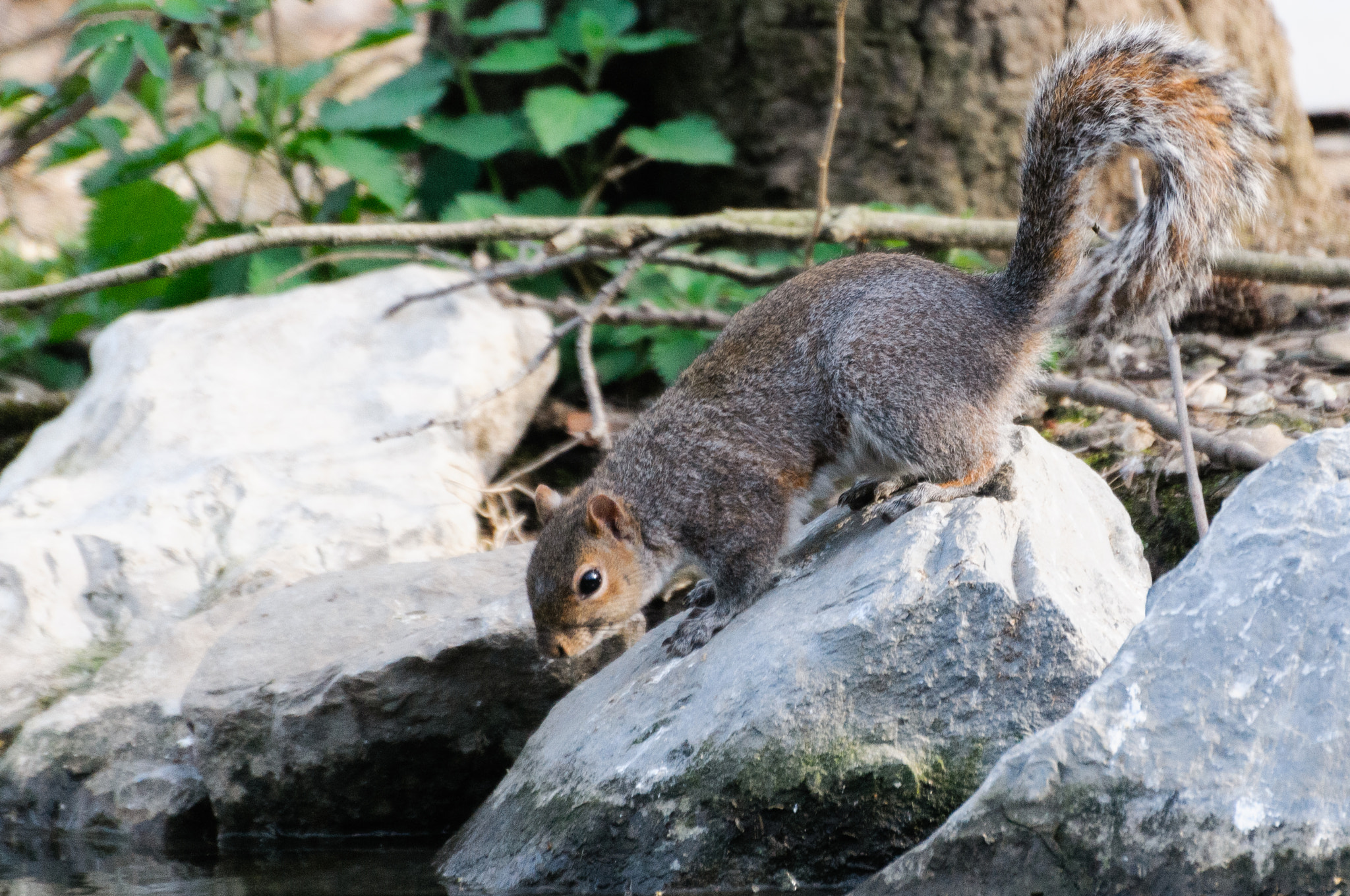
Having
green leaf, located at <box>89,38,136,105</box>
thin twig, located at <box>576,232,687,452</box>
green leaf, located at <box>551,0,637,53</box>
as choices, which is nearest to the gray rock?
thin twig, located at <box>576,232,687,452</box>

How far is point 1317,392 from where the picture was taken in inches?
174

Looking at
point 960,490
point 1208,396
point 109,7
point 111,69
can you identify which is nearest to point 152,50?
point 111,69

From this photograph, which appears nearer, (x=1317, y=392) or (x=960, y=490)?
(x=960, y=490)

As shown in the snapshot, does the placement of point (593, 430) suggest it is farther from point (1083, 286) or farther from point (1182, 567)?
point (1182, 567)

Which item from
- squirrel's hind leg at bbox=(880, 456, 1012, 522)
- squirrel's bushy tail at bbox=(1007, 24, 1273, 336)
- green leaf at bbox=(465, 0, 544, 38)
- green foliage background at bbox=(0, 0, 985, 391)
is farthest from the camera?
green leaf at bbox=(465, 0, 544, 38)

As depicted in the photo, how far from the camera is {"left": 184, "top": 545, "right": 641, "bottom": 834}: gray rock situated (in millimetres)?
3443

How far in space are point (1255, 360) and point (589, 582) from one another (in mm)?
3029

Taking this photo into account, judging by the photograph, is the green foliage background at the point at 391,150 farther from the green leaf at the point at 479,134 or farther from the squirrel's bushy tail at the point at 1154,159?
the squirrel's bushy tail at the point at 1154,159

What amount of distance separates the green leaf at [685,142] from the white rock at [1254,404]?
2.34m

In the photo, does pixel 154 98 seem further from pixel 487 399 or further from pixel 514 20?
pixel 487 399

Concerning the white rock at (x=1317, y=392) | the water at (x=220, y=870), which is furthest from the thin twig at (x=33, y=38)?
the white rock at (x=1317, y=392)

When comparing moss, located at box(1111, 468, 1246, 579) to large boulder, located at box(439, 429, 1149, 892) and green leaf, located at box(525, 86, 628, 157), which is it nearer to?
large boulder, located at box(439, 429, 1149, 892)

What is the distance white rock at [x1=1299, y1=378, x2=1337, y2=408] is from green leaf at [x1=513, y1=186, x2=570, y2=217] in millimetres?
3227

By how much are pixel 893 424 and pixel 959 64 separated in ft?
10.6
